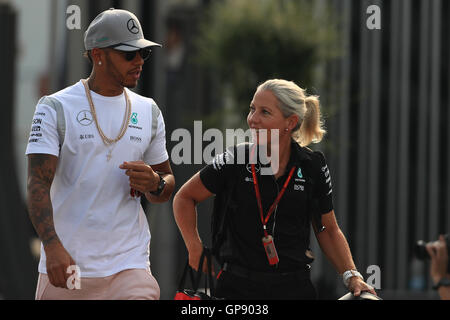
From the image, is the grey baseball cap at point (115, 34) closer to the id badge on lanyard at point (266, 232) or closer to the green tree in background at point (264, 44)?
the id badge on lanyard at point (266, 232)

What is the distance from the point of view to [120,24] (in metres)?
3.49

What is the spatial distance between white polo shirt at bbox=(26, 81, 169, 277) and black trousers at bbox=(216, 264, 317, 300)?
0.43 metres

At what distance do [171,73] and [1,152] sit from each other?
8.63 feet

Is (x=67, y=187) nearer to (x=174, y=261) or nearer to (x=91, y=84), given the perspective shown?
(x=91, y=84)

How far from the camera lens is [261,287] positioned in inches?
143

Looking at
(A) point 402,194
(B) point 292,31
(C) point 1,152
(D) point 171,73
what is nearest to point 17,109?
(C) point 1,152

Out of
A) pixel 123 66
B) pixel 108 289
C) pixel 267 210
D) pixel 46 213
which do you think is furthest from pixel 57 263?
pixel 267 210

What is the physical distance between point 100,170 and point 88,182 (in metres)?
0.07

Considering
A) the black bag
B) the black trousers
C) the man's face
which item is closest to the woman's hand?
the black trousers

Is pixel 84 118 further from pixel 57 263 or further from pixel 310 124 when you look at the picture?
pixel 310 124

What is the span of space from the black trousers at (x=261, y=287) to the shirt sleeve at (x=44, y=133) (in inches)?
38.6

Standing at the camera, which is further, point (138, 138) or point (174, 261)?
point (174, 261)

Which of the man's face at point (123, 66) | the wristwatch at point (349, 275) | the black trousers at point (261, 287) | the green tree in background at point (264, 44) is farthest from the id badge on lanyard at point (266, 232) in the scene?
the green tree in background at point (264, 44)

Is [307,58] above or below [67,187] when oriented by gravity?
above
